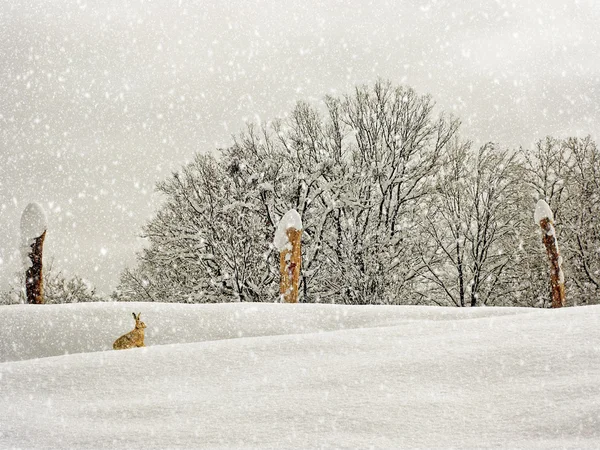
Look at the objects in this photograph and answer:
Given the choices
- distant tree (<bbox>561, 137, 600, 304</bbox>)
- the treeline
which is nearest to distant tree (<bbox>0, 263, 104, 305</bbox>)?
the treeline

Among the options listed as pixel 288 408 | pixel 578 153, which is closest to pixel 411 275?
pixel 578 153

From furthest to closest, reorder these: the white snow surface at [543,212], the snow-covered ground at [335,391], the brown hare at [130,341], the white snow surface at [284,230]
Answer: the white snow surface at [543,212] < the white snow surface at [284,230] < the brown hare at [130,341] < the snow-covered ground at [335,391]

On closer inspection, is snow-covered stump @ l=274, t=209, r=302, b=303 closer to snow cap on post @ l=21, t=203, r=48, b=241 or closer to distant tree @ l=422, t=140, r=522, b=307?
snow cap on post @ l=21, t=203, r=48, b=241

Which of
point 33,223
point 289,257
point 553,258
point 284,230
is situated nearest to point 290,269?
point 289,257

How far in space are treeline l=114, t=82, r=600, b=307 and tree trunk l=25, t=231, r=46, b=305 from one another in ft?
26.0

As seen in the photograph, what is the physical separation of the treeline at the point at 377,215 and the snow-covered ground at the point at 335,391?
11802 millimetres

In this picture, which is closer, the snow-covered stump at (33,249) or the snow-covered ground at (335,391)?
the snow-covered ground at (335,391)

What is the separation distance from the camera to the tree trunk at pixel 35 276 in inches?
368

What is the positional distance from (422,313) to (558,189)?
16029mm

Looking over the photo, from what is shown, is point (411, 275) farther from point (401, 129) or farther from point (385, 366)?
point (385, 366)

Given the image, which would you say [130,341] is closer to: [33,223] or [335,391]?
[335,391]

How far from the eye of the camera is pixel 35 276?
9500 millimetres

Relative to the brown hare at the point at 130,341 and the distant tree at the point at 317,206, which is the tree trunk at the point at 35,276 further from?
the distant tree at the point at 317,206

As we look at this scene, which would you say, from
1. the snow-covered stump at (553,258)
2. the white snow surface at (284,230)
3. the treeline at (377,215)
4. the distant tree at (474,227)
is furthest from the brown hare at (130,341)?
the distant tree at (474,227)
